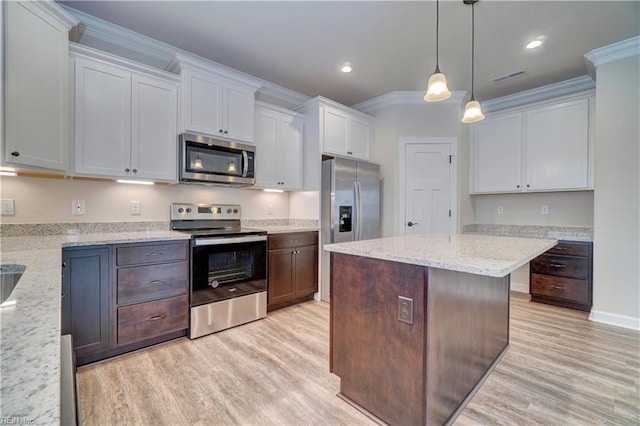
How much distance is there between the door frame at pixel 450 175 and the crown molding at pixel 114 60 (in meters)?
2.84

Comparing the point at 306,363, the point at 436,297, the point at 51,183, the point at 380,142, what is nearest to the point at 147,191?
the point at 51,183

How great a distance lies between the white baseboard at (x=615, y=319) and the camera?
110 inches

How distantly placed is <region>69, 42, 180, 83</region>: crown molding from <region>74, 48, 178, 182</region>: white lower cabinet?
0.09 ft

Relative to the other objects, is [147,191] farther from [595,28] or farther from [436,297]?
[595,28]

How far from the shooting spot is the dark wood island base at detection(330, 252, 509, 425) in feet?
4.62

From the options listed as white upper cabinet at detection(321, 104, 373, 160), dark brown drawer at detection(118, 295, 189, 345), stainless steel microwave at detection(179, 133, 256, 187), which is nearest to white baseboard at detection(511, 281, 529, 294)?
white upper cabinet at detection(321, 104, 373, 160)

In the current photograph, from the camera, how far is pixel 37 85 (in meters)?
1.90

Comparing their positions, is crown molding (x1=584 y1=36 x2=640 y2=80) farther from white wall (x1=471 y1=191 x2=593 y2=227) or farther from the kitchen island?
the kitchen island

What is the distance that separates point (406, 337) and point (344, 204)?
2.28 m

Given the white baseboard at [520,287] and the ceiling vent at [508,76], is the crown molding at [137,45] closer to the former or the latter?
the ceiling vent at [508,76]

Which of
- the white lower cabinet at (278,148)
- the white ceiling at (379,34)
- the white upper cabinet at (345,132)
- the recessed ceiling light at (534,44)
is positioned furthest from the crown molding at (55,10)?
the recessed ceiling light at (534,44)

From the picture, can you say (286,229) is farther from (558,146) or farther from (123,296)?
(558,146)

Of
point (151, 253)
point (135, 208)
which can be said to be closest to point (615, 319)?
point (151, 253)

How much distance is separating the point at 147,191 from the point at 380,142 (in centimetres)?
303
